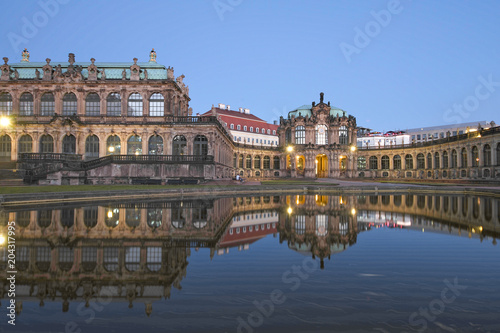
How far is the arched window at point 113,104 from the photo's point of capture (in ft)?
197

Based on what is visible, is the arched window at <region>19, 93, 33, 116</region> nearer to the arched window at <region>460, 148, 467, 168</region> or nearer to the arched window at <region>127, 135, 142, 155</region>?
the arched window at <region>127, 135, 142, 155</region>

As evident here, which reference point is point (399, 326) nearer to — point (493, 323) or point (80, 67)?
point (493, 323)

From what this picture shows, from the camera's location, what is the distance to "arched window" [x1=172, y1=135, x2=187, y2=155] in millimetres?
58281

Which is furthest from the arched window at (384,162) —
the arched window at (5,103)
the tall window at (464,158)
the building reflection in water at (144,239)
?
the arched window at (5,103)

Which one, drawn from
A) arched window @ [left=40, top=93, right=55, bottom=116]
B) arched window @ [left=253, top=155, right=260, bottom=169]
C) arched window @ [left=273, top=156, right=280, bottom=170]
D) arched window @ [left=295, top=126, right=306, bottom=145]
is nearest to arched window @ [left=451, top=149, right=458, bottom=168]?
arched window @ [left=295, top=126, right=306, bottom=145]

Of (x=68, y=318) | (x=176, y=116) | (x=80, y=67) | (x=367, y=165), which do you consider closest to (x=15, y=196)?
(x=68, y=318)

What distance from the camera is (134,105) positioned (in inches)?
2367

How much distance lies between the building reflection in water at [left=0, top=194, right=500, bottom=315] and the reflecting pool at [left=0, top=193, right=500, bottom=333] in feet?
0.19

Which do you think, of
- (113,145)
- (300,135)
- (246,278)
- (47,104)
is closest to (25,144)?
(47,104)

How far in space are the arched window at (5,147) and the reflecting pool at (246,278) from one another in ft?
173

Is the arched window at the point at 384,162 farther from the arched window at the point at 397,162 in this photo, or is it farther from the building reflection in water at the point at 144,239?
the building reflection in water at the point at 144,239

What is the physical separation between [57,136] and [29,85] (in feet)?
35.2

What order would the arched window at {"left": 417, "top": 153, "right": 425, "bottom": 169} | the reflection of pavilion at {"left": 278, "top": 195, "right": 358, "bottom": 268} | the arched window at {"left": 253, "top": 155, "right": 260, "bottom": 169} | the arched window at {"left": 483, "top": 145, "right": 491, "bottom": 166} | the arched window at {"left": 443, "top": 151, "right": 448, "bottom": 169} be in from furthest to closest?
the arched window at {"left": 253, "top": 155, "right": 260, "bottom": 169}, the arched window at {"left": 417, "top": 153, "right": 425, "bottom": 169}, the arched window at {"left": 443, "top": 151, "right": 448, "bottom": 169}, the arched window at {"left": 483, "top": 145, "right": 491, "bottom": 166}, the reflection of pavilion at {"left": 278, "top": 195, "right": 358, "bottom": 268}

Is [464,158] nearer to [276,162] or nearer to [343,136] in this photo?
[343,136]
